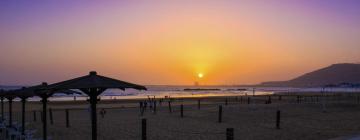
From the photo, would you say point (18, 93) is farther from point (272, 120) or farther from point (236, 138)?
point (272, 120)

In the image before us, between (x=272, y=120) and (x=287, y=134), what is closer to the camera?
(x=287, y=134)

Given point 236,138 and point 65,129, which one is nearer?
point 236,138

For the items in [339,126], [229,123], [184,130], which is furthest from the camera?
[229,123]

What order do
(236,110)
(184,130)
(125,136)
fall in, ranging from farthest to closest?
(236,110) → (184,130) → (125,136)

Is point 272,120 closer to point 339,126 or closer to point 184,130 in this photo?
point 339,126

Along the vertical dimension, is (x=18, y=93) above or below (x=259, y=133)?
above

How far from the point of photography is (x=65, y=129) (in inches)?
856

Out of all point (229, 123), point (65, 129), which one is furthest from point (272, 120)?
point (65, 129)

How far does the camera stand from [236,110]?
31703 millimetres

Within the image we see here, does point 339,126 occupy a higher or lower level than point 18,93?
lower

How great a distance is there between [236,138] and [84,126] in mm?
9550

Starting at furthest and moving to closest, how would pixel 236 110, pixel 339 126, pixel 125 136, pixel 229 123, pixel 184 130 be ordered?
pixel 236 110
pixel 229 123
pixel 339 126
pixel 184 130
pixel 125 136

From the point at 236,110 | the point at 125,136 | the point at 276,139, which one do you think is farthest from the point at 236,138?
the point at 236,110

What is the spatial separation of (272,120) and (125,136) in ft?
34.9
